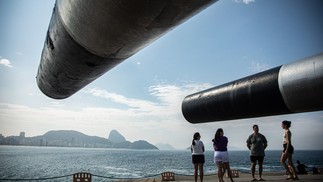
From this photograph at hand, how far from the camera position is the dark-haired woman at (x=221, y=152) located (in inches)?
257

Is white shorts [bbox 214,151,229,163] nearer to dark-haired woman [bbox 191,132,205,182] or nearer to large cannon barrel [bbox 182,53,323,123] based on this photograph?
dark-haired woman [bbox 191,132,205,182]

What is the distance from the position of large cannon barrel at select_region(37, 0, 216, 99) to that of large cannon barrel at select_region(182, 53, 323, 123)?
1.12 meters

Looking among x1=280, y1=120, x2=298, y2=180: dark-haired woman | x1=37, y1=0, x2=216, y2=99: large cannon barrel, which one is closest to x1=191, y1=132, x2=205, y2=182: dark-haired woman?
x1=280, y1=120, x2=298, y2=180: dark-haired woman

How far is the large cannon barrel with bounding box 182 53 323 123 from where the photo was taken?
178 cm

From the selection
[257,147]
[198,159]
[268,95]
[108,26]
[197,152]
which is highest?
[108,26]

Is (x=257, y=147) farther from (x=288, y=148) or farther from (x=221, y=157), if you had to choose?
(x=221, y=157)

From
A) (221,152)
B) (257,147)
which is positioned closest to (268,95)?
(221,152)

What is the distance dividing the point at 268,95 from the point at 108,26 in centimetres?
169

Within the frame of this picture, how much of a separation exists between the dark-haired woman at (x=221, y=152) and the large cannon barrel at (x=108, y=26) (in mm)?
5312

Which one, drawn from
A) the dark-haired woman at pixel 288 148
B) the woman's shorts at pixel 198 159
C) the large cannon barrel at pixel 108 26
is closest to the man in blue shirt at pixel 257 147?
the dark-haired woman at pixel 288 148

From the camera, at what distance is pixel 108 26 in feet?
4.25

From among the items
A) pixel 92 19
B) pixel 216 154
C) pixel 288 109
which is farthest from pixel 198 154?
pixel 92 19

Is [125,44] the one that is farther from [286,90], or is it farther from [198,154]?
[198,154]

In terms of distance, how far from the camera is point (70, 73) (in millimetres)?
2406
